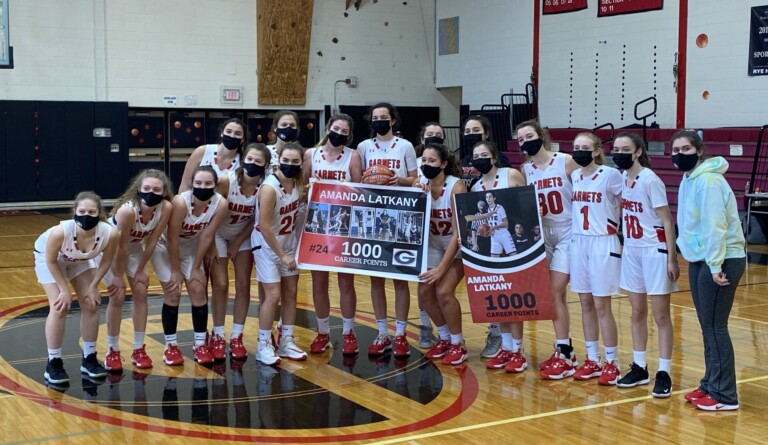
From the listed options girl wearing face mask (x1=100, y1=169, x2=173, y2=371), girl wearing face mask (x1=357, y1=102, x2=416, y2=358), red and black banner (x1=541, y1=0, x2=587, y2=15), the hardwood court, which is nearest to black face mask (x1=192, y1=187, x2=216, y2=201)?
girl wearing face mask (x1=100, y1=169, x2=173, y2=371)

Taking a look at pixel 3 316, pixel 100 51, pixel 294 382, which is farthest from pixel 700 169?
pixel 100 51

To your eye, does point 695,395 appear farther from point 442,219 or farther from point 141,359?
point 141,359

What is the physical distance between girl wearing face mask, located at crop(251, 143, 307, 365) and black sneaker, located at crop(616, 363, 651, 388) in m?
2.20

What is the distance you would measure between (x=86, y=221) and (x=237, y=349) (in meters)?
1.46

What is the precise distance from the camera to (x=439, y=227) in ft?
21.1

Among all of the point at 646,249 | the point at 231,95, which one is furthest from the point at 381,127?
the point at 231,95

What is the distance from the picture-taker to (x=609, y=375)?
18.7ft

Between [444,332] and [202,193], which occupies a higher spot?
[202,193]

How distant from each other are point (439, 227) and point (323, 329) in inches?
46.2

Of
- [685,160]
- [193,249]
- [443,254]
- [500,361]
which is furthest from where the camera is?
[443,254]

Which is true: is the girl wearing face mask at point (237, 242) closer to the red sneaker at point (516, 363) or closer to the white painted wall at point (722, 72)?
the red sneaker at point (516, 363)

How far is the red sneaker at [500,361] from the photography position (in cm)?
618

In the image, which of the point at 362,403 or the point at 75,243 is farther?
the point at 75,243

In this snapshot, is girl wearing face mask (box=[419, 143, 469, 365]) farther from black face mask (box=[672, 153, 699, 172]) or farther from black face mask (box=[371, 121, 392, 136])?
black face mask (box=[672, 153, 699, 172])
